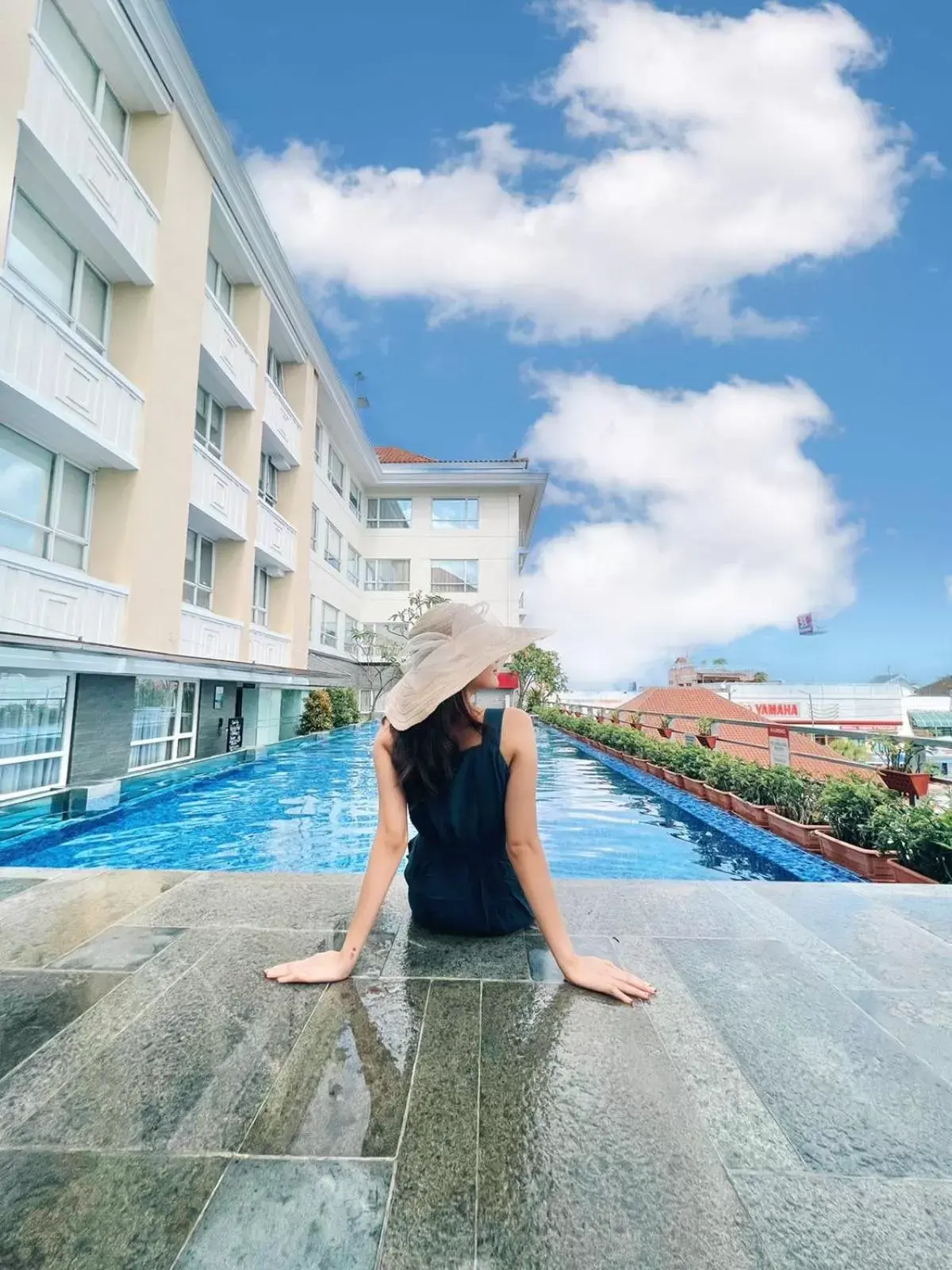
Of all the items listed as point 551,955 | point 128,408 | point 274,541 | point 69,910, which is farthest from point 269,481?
point 551,955

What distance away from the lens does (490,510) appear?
24.7 m

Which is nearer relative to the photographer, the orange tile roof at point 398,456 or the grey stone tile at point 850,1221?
the grey stone tile at point 850,1221

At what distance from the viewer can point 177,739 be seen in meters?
10.1

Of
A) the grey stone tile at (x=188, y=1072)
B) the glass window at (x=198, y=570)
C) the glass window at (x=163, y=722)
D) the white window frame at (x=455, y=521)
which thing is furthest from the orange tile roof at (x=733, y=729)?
the white window frame at (x=455, y=521)

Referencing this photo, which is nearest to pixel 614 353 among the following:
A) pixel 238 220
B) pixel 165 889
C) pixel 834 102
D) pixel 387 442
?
pixel 387 442

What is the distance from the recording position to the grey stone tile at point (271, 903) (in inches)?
106

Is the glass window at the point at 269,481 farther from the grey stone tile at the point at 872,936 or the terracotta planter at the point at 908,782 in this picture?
the grey stone tile at the point at 872,936

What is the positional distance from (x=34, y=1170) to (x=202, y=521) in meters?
10.3

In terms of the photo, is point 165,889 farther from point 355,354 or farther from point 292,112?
point 355,354

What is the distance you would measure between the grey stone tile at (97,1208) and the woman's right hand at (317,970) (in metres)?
0.80

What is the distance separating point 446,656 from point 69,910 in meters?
2.35

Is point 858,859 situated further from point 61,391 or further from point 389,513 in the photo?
point 389,513

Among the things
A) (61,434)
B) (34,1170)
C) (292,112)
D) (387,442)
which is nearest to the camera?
(34,1170)

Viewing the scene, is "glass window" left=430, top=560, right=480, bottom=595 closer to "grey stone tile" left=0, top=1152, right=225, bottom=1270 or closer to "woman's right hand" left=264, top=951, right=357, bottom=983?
"woman's right hand" left=264, top=951, right=357, bottom=983
